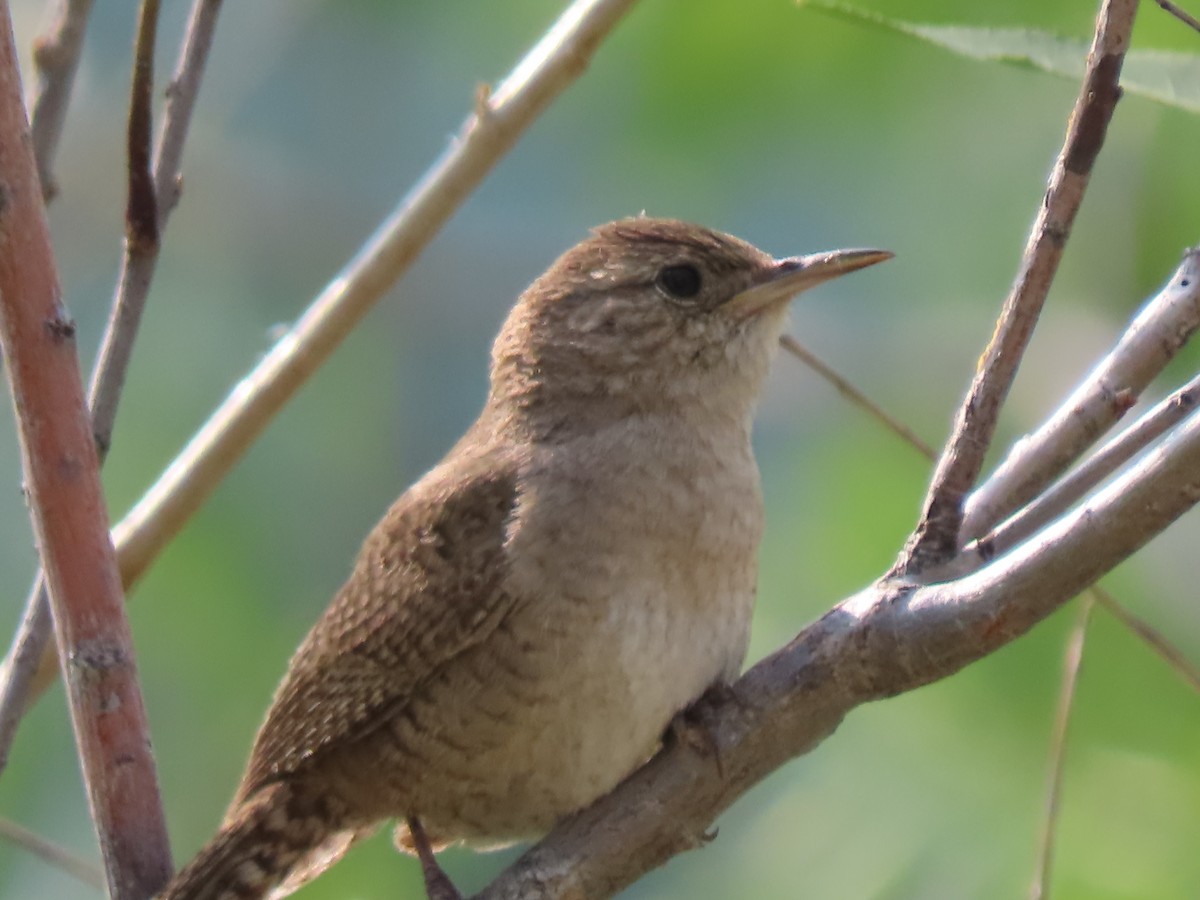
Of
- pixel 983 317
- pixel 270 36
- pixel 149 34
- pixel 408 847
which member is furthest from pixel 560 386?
pixel 270 36

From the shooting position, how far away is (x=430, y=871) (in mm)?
2352

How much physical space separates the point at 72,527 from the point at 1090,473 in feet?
3.72

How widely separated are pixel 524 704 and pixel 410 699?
179mm

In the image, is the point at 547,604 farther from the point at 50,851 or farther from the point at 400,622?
the point at 50,851

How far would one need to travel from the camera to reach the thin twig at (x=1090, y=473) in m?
1.67

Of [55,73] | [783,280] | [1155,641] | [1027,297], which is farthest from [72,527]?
[1155,641]

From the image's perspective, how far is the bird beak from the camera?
8.07ft

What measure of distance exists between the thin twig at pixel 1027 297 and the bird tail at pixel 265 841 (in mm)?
1027

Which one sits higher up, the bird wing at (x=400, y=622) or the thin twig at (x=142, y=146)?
the thin twig at (x=142, y=146)

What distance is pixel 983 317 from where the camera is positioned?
378cm

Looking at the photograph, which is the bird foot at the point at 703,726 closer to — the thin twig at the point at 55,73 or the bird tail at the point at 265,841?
the bird tail at the point at 265,841

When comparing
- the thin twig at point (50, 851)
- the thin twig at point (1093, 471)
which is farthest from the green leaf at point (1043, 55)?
the thin twig at point (50, 851)

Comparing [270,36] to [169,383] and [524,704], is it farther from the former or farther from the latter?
[524,704]

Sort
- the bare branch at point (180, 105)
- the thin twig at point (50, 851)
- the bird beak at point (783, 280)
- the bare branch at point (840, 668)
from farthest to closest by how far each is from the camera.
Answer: the bird beak at point (783, 280) → the thin twig at point (50, 851) → the bare branch at point (180, 105) → the bare branch at point (840, 668)
